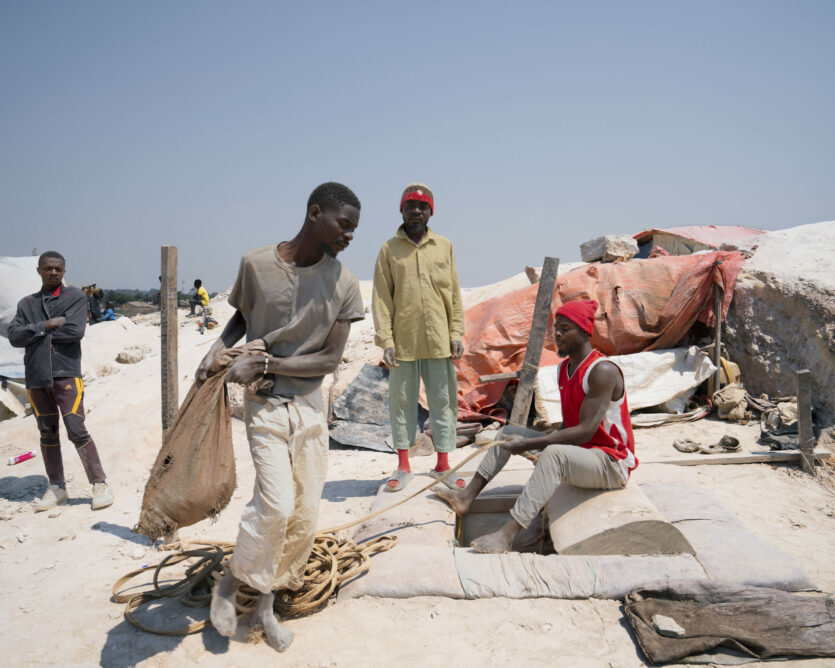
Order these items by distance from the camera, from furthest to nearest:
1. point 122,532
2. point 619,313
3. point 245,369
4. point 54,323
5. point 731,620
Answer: point 619,313, point 54,323, point 122,532, point 731,620, point 245,369

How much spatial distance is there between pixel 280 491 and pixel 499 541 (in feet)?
4.75

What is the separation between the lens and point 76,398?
4.67 metres

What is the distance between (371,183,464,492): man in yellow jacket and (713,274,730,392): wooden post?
12.2ft

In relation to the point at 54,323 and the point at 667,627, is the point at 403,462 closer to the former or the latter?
the point at 667,627

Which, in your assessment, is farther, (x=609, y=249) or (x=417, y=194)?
(x=609, y=249)

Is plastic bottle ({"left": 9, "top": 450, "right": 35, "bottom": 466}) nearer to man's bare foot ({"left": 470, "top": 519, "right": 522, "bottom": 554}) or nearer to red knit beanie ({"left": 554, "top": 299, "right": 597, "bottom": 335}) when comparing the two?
man's bare foot ({"left": 470, "top": 519, "right": 522, "bottom": 554})

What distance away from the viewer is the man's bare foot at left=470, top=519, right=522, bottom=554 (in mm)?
3180

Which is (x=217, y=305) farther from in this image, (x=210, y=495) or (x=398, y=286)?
(x=210, y=495)

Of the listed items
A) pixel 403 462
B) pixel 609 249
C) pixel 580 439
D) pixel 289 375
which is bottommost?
pixel 403 462

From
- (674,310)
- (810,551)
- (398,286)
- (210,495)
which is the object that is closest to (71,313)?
(398,286)

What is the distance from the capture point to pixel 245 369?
230cm

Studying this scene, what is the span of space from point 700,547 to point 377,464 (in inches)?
131

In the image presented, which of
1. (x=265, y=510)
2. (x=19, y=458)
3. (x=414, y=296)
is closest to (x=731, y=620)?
(x=265, y=510)

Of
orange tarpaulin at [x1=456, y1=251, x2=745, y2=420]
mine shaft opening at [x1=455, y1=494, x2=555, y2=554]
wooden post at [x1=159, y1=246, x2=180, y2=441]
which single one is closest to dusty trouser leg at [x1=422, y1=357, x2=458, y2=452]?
mine shaft opening at [x1=455, y1=494, x2=555, y2=554]
